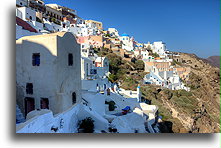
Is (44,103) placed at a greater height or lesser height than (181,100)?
greater

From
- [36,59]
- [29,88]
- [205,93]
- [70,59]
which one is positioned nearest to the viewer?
[36,59]

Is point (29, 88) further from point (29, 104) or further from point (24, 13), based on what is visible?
point (24, 13)

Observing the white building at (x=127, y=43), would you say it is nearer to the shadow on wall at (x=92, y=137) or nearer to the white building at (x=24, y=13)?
the white building at (x=24, y=13)

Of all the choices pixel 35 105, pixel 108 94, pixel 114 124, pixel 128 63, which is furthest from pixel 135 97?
pixel 128 63

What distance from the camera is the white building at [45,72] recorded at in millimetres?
4109

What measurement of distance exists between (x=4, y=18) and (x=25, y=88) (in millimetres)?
1584

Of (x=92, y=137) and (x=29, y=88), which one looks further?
(x=29, y=88)

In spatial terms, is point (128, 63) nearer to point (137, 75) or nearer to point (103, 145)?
point (137, 75)

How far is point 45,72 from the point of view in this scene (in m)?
4.16

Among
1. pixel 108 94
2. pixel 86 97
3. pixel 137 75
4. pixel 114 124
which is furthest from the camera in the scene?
pixel 137 75

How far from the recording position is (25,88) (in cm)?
442

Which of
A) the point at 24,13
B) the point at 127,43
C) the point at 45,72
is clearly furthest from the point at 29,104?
the point at 127,43

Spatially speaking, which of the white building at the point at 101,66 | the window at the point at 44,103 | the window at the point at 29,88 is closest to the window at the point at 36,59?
the window at the point at 29,88

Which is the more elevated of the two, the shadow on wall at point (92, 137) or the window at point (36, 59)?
the window at point (36, 59)
